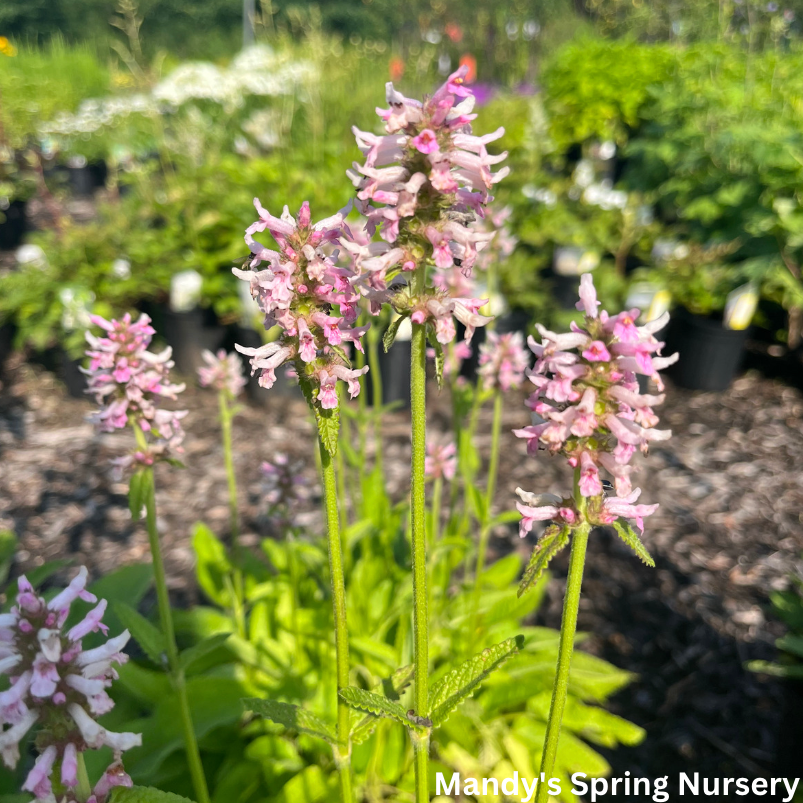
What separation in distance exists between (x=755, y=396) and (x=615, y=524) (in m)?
5.46

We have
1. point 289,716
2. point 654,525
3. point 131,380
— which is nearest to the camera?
point 289,716

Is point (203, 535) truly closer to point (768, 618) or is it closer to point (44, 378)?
point (768, 618)

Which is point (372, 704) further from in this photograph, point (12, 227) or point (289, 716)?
point (12, 227)

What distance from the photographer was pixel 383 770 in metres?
2.49

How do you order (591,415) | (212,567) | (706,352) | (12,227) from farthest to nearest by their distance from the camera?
(12,227), (706,352), (212,567), (591,415)

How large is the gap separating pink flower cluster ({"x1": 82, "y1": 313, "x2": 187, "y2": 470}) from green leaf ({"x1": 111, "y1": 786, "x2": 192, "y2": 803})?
89 cm

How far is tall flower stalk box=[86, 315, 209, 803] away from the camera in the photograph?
6.02 ft

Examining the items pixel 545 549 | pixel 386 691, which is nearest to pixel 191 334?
pixel 386 691

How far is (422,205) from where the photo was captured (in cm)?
122

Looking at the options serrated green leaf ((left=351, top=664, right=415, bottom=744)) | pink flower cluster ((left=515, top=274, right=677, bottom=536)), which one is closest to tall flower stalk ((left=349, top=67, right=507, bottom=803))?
pink flower cluster ((left=515, top=274, right=677, bottom=536))

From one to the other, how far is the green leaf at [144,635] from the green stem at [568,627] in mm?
1052

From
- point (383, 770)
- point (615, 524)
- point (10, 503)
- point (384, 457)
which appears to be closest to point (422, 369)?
point (615, 524)

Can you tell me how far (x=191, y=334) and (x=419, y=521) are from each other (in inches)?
202

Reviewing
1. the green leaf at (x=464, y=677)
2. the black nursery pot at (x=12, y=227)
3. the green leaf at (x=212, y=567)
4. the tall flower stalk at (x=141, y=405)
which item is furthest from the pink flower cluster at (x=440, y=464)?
the black nursery pot at (x=12, y=227)
